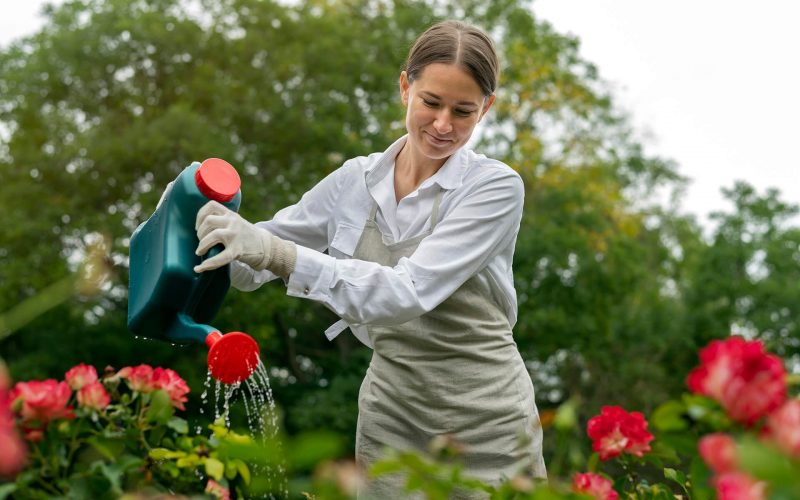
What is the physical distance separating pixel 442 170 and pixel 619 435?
0.70 metres

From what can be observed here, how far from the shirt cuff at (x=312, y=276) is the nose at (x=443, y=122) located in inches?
16.5

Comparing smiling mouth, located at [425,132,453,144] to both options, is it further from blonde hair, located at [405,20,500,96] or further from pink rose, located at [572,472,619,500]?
pink rose, located at [572,472,619,500]

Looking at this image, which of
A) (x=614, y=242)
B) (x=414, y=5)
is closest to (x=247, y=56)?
(x=414, y=5)

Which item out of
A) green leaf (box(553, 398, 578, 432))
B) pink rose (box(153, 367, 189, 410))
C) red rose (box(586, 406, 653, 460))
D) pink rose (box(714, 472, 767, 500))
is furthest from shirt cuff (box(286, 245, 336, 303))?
pink rose (box(714, 472, 767, 500))

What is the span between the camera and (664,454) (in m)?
2.22

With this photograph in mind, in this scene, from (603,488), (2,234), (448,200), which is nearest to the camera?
(603,488)

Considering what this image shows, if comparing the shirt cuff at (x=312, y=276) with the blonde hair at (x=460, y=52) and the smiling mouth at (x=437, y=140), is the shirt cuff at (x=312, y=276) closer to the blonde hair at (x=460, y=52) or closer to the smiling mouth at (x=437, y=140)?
the smiling mouth at (x=437, y=140)

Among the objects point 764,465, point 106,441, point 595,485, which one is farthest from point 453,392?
point 764,465

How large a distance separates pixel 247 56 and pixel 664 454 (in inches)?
553

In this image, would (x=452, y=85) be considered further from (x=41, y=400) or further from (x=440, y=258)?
(x=41, y=400)

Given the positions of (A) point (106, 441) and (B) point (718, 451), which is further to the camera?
(A) point (106, 441)

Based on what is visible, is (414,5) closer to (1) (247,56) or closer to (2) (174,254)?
(1) (247,56)

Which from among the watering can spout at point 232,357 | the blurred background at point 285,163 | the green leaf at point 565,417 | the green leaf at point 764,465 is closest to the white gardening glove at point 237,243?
the watering can spout at point 232,357

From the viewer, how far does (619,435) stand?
2.33 meters
